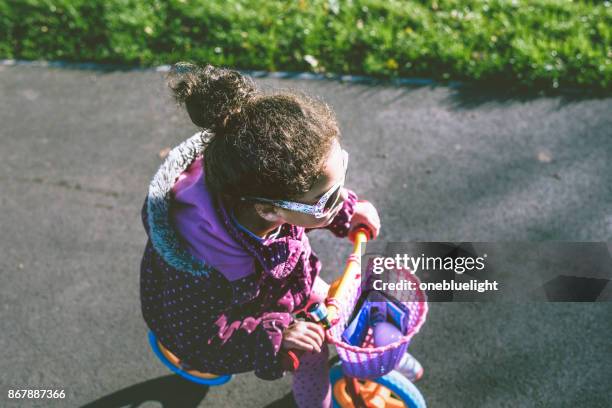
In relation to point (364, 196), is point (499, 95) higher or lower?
higher

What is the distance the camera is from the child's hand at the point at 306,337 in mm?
1852

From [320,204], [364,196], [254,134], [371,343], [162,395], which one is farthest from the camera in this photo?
[364,196]

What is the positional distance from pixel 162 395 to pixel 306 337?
134 centimetres

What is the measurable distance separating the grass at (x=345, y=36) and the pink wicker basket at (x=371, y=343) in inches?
98.2

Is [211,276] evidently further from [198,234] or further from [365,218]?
[365,218]

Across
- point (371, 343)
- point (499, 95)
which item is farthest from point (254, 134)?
point (499, 95)

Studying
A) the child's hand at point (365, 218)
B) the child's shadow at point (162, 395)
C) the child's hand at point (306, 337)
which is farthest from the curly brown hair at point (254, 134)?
the child's shadow at point (162, 395)

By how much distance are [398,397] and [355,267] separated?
838 mm

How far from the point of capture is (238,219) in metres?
1.87

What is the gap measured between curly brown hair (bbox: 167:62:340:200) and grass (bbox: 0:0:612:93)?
2741 millimetres

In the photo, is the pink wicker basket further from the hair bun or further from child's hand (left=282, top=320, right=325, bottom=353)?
the hair bun

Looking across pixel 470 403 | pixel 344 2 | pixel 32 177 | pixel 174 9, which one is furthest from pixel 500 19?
pixel 32 177

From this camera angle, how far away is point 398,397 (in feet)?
8.28

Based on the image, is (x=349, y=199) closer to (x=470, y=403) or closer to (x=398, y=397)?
(x=398, y=397)
